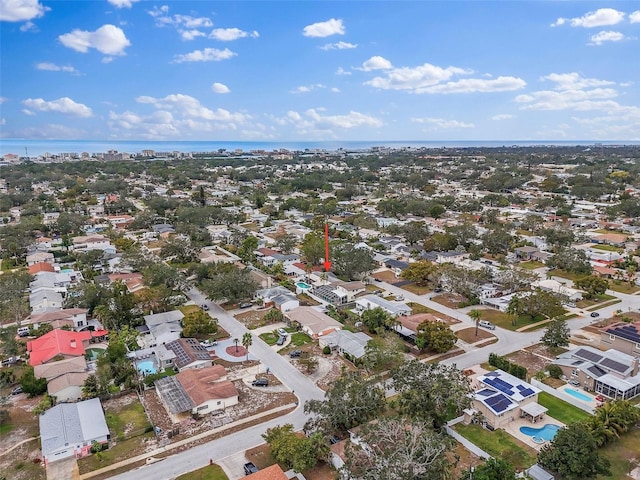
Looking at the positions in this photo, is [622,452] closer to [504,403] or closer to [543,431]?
[543,431]

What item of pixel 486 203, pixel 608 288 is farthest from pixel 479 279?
pixel 486 203

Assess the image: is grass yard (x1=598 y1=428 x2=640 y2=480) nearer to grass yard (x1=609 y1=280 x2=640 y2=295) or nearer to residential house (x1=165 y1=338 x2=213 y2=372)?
residential house (x1=165 y1=338 x2=213 y2=372)

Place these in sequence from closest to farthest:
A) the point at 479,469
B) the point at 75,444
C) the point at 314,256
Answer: the point at 479,469
the point at 75,444
the point at 314,256

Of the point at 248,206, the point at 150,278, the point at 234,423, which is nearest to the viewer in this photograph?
the point at 234,423

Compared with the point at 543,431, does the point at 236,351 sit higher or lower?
higher

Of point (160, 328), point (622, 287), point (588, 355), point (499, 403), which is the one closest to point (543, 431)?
point (499, 403)

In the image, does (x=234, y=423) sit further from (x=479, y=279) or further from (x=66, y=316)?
(x=479, y=279)

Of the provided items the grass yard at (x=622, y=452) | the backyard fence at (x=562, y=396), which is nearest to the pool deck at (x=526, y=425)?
the backyard fence at (x=562, y=396)
